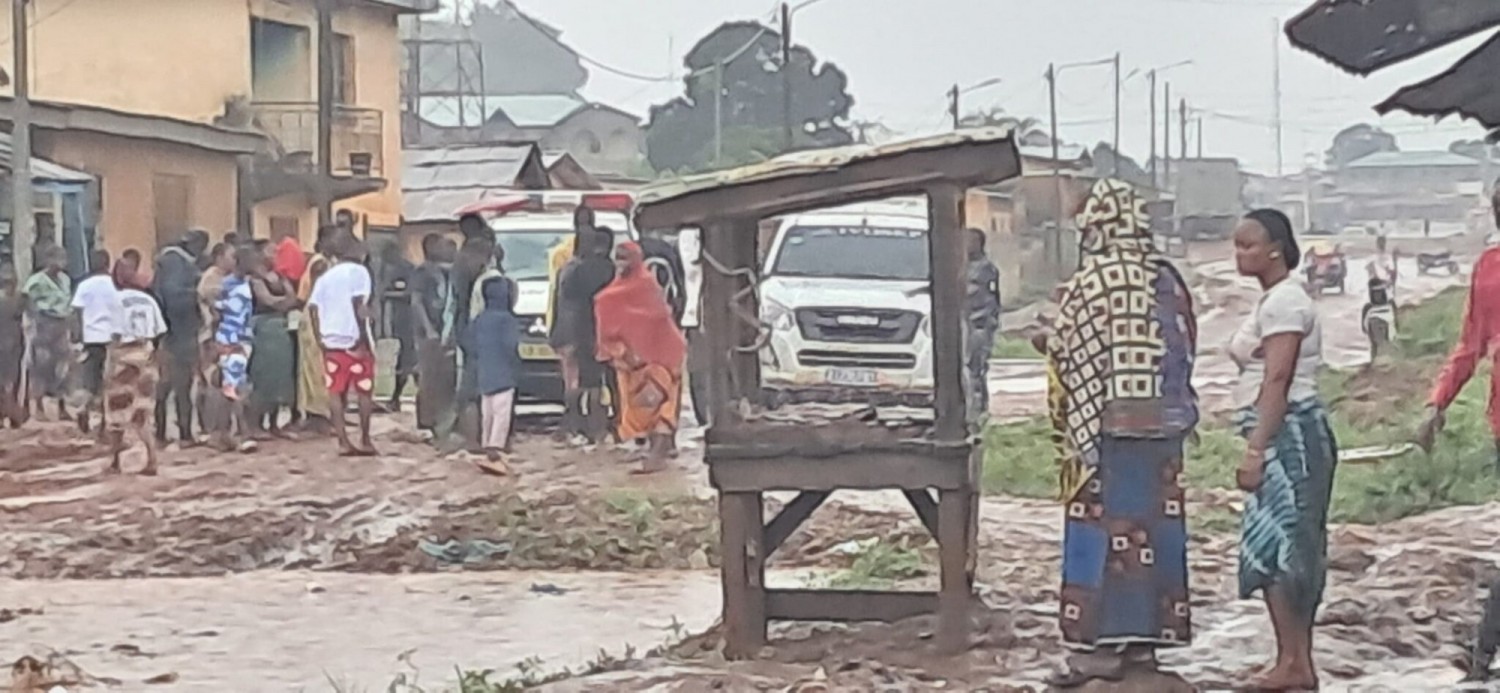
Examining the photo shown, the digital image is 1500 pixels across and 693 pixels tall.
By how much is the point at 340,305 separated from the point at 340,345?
0.91 ft

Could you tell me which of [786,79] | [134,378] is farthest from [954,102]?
[134,378]

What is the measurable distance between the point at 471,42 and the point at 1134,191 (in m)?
37.8

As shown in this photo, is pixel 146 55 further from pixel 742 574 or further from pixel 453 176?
pixel 742 574

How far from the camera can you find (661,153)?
3678cm

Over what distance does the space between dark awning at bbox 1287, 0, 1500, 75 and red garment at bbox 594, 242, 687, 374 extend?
327 inches

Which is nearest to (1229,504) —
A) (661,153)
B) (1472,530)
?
(1472,530)

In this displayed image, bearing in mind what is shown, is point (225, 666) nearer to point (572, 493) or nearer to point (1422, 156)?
point (572, 493)

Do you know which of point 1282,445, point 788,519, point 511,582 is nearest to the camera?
point 1282,445

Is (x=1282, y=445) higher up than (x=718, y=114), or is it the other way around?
(x=718, y=114)

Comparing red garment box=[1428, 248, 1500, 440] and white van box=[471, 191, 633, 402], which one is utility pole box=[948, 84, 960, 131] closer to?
white van box=[471, 191, 633, 402]

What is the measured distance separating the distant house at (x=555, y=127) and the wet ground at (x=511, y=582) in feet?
84.5

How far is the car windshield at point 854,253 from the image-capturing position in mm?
17375

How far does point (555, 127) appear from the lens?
44.6 metres

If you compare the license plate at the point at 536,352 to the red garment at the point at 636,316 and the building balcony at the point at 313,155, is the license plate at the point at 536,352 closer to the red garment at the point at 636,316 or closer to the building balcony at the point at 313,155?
the red garment at the point at 636,316
